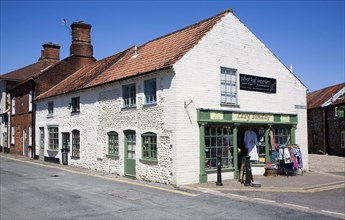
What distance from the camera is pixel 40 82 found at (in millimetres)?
28578

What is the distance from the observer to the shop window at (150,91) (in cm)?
1594

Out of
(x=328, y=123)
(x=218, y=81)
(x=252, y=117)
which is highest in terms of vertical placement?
(x=218, y=81)

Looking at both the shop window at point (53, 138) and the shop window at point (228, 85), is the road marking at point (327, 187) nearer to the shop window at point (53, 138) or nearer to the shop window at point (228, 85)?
the shop window at point (228, 85)

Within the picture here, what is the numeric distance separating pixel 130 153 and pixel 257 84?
7208mm

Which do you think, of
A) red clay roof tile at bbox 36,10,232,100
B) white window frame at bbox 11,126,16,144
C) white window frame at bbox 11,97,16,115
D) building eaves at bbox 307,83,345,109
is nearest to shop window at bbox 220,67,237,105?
red clay roof tile at bbox 36,10,232,100

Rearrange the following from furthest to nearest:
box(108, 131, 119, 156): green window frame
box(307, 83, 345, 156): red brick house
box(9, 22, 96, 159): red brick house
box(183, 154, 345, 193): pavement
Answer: box(307, 83, 345, 156): red brick house
box(9, 22, 96, 159): red brick house
box(108, 131, 119, 156): green window frame
box(183, 154, 345, 193): pavement

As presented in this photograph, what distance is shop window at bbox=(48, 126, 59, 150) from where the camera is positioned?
81.7 ft

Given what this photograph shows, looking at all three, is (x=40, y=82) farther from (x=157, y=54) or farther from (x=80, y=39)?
(x=157, y=54)

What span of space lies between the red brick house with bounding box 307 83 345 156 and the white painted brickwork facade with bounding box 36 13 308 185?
719 inches

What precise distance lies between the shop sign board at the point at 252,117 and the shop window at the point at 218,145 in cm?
65

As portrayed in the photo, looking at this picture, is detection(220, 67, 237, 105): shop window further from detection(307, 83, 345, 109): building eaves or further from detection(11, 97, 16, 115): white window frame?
detection(307, 83, 345, 109): building eaves

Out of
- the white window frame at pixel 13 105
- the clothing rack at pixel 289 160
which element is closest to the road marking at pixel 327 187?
the clothing rack at pixel 289 160

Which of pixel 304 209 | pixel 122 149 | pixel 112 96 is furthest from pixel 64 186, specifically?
pixel 304 209

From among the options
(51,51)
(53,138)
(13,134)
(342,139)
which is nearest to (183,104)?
(53,138)
